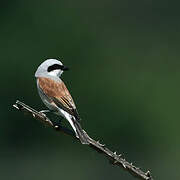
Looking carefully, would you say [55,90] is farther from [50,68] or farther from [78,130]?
[78,130]

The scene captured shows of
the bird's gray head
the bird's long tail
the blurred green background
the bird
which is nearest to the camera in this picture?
the bird's long tail

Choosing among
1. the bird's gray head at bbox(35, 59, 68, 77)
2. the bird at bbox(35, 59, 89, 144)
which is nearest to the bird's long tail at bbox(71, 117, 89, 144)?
the bird at bbox(35, 59, 89, 144)

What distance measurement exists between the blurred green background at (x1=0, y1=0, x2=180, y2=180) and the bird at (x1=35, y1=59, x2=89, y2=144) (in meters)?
7.81

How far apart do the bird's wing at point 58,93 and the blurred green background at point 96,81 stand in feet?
25.6

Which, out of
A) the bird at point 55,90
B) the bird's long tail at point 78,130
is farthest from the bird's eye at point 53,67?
the bird's long tail at point 78,130

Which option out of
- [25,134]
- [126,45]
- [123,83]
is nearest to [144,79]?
[123,83]

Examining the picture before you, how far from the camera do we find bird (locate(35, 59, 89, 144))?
482 cm

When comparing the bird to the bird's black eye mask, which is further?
the bird's black eye mask

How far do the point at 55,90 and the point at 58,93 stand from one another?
0.07 meters

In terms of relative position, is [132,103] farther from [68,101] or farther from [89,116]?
[68,101]

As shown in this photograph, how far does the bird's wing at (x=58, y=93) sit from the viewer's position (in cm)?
482

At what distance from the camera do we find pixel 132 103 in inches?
821

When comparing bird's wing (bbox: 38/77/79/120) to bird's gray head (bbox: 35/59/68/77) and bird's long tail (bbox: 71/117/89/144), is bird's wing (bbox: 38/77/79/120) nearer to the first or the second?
bird's gray head (bbox: 35/59/68/77)

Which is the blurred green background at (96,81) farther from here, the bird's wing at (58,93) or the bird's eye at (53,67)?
the bird's eye at (53,67)
